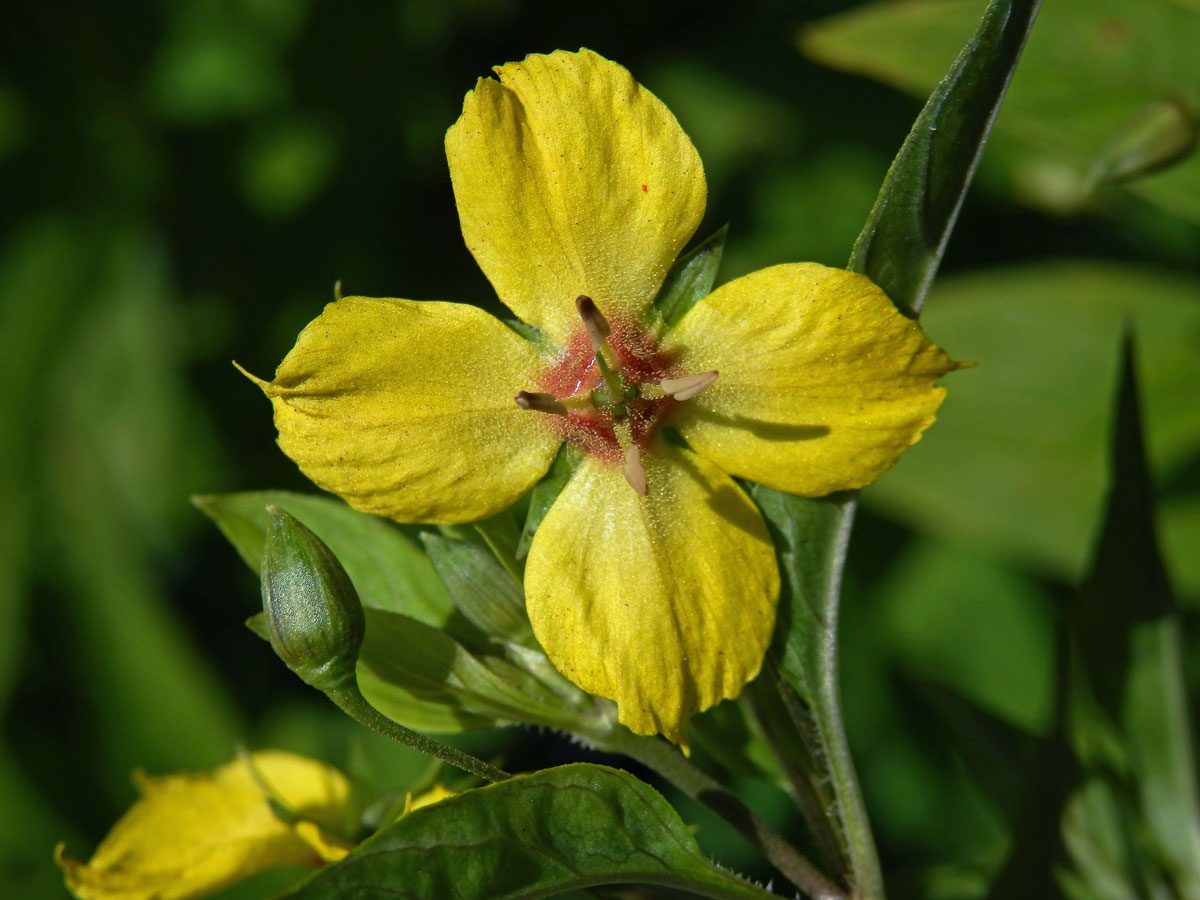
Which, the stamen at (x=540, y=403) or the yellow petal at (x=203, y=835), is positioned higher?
the stamen at (x=540, y=403)

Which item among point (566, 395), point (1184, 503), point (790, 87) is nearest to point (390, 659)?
point (566, 395)

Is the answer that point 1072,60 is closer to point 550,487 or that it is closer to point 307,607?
point 550,487

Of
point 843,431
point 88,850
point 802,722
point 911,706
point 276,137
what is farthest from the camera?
point 276,137

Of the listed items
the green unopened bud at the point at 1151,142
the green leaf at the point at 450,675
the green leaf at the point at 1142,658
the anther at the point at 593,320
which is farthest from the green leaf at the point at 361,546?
the green unopened bud at the point at 1151,142

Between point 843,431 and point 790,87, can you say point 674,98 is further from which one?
point 843,431

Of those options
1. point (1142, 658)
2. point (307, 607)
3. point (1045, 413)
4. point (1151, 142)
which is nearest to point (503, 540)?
point (307, 607)

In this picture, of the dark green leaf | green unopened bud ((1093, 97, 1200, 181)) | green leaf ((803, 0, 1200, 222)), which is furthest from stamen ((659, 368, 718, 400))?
green leaf ((803, 0, 1200, 222))

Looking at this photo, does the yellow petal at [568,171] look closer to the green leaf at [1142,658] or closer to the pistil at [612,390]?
the pistil at [612,390]
